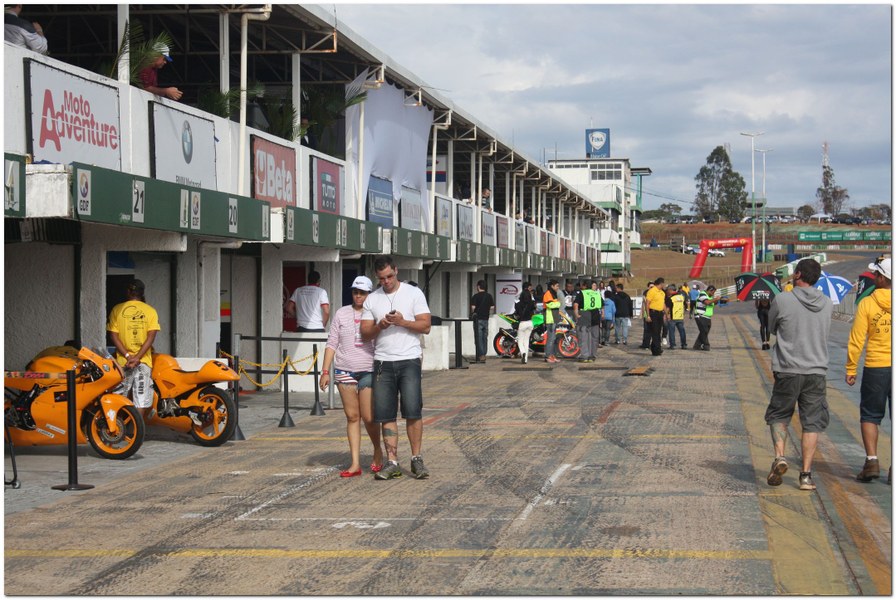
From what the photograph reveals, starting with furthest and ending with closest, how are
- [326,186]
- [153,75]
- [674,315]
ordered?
[674,315] → [326,186] → [153,75]

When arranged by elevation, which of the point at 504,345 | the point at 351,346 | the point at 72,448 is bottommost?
the point at 504,345

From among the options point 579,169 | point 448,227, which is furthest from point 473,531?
point 579,169

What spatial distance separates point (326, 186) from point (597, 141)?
103m

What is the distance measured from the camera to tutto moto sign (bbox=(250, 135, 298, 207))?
1728cm

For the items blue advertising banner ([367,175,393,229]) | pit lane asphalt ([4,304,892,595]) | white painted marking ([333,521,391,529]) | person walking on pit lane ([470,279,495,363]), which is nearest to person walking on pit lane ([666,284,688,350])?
person walking on pit lane ([470,279,495,363])

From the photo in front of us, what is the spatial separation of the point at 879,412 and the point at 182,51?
48.4 feet

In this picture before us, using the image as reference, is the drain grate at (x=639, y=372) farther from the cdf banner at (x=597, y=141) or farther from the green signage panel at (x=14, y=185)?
the cdf banner at (x=597, y=141)

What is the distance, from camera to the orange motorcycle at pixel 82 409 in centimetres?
1162

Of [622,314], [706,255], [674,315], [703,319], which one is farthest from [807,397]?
[706,255]

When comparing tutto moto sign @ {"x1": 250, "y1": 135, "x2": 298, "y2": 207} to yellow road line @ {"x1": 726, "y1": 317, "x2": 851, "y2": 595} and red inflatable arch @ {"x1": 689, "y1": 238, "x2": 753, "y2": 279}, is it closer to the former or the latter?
yellow road line @ {"x1": 726, "y1": 317, "x2": 851, "y2": 595}

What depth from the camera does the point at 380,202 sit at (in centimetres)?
2336

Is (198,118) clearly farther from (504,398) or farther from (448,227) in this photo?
(448,227)

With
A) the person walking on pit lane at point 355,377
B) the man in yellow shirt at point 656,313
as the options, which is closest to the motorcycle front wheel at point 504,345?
the man in yellow shirt at point 656,313

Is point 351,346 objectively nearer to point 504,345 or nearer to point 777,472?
point 777,472
